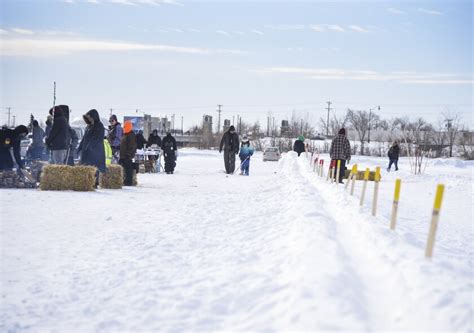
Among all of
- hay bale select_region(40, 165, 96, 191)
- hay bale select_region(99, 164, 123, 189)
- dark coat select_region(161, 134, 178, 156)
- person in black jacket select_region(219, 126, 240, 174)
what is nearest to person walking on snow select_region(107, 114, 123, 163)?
hay bale select_region(99, 164, 123, 189)

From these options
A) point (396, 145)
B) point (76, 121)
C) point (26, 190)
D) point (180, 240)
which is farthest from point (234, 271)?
point (76, 121)

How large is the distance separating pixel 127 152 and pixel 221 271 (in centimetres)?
930

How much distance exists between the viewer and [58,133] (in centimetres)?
1287

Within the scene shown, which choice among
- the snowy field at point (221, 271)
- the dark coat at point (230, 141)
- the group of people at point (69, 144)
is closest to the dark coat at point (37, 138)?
the group of people at point (69, 144)

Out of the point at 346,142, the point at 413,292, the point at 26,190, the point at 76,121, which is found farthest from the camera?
the point at 76,121

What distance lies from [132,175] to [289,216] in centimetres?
678

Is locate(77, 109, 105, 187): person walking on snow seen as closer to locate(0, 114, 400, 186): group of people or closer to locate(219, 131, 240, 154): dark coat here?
locate(0, 114, 400, 186): group of people

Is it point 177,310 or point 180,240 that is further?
point 180,240

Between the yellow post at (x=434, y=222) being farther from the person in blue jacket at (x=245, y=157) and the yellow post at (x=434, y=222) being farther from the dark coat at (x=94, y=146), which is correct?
the person in blue jacket at (x=245, y=157)

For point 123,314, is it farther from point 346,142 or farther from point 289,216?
point 346,142

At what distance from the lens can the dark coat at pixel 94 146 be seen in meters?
12.9

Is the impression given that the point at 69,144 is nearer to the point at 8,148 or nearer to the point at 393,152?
the point at 8,148

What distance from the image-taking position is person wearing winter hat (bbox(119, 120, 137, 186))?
48.1 feet

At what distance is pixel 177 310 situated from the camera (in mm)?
4891
